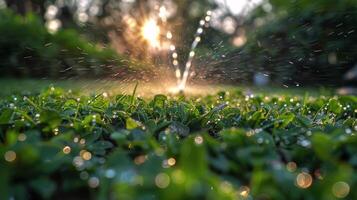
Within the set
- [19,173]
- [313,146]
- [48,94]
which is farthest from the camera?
[48,94]

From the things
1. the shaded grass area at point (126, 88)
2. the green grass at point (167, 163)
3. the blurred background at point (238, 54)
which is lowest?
the green grass at point (167, 163)

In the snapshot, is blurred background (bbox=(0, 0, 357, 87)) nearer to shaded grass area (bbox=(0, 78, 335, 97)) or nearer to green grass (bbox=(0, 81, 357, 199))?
shaded grass area (bbox=(0, 78, 335, 97))

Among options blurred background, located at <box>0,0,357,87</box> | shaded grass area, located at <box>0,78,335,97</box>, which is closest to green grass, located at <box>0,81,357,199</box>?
shaded grass area, located at <box>0,78,335,97</box>

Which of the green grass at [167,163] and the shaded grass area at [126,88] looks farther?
the shaded grass area at [126,88]

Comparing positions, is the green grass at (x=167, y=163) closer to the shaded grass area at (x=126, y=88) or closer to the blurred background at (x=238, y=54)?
the shaded grass area at (x=126, y=88)

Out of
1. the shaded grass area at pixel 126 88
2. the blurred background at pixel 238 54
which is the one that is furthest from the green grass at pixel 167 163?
the blurred background at pixel 238 54

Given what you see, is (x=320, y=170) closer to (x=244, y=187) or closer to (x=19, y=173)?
(x=244, y=187)

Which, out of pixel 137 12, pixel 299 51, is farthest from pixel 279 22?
pixel 137 12

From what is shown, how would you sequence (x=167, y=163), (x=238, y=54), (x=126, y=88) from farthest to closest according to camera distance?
1. (x=238, y=54)
2. (x=126, y=88)
3. (x=167, y=163)

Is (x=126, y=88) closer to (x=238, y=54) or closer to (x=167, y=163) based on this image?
(x=238, y=54)

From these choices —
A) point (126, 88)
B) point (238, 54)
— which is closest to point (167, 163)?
point (126, 88)

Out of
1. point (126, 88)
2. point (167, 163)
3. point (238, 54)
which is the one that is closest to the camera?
point (167, 163)
